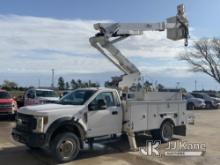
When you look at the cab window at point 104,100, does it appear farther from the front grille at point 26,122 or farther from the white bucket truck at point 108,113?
the front grille at point 26,122

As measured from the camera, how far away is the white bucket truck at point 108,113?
33.6 ft

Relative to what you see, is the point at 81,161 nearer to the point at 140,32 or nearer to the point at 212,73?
the point at 140,32

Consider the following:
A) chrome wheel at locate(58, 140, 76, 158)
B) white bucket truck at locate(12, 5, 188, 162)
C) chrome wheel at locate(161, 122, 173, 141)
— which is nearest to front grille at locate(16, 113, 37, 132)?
white bucket truck at locate(12, 5, 188, 162)

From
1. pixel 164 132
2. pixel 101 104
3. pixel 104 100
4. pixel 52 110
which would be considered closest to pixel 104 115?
pixel 101 104

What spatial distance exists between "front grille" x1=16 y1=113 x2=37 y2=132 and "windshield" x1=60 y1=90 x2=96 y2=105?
1450 millimetres

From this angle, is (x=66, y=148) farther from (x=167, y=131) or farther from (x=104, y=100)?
(x=167, y=131)

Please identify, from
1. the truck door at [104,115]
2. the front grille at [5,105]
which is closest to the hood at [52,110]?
the truck door at [104,115]

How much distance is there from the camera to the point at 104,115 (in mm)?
11438

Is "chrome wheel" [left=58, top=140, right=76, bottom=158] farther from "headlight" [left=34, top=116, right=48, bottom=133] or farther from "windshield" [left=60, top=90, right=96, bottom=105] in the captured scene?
"windshield" [left=60, top=90, right=96, bottom=105]

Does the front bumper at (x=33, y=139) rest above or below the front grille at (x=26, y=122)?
below

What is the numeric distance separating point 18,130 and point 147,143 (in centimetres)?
458

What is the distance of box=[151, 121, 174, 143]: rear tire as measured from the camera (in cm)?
1341

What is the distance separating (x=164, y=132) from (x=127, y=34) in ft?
12.2

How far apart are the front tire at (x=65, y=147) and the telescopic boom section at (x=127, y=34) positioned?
11.2 feet
